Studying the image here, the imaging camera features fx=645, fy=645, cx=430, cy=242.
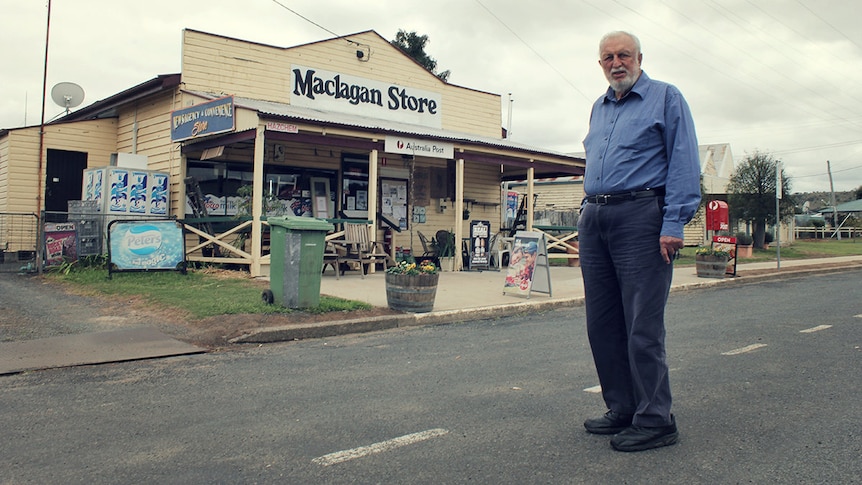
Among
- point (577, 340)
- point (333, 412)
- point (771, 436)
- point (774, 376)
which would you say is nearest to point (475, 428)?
point (333, 412)

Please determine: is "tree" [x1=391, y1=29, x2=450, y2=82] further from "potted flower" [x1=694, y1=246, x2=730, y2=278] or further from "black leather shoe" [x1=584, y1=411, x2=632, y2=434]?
"black leather shoe" [x1=584, y1=411, x2=632, y2=434]

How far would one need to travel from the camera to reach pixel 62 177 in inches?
615

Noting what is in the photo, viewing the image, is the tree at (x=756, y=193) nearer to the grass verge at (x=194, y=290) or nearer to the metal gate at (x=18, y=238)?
the grass verge at (x=194, y=290)

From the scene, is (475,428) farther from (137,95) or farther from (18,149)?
(18,149)

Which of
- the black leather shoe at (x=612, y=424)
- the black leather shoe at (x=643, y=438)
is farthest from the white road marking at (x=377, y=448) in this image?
the black leather shoe at (x=643, y=438)

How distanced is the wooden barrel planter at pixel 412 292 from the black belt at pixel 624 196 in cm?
511

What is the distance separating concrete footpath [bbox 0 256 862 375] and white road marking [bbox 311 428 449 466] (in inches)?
132

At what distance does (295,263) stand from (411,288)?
1536mm

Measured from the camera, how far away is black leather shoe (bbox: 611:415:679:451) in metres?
3.25

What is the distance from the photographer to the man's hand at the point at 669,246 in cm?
314

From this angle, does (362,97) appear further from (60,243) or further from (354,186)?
(60,243)

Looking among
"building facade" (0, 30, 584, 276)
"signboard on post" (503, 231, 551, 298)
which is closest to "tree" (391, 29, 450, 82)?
"building facade" (0, 30, 584, 276)

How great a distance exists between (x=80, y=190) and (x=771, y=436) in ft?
54.2

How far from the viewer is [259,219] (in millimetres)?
11859
